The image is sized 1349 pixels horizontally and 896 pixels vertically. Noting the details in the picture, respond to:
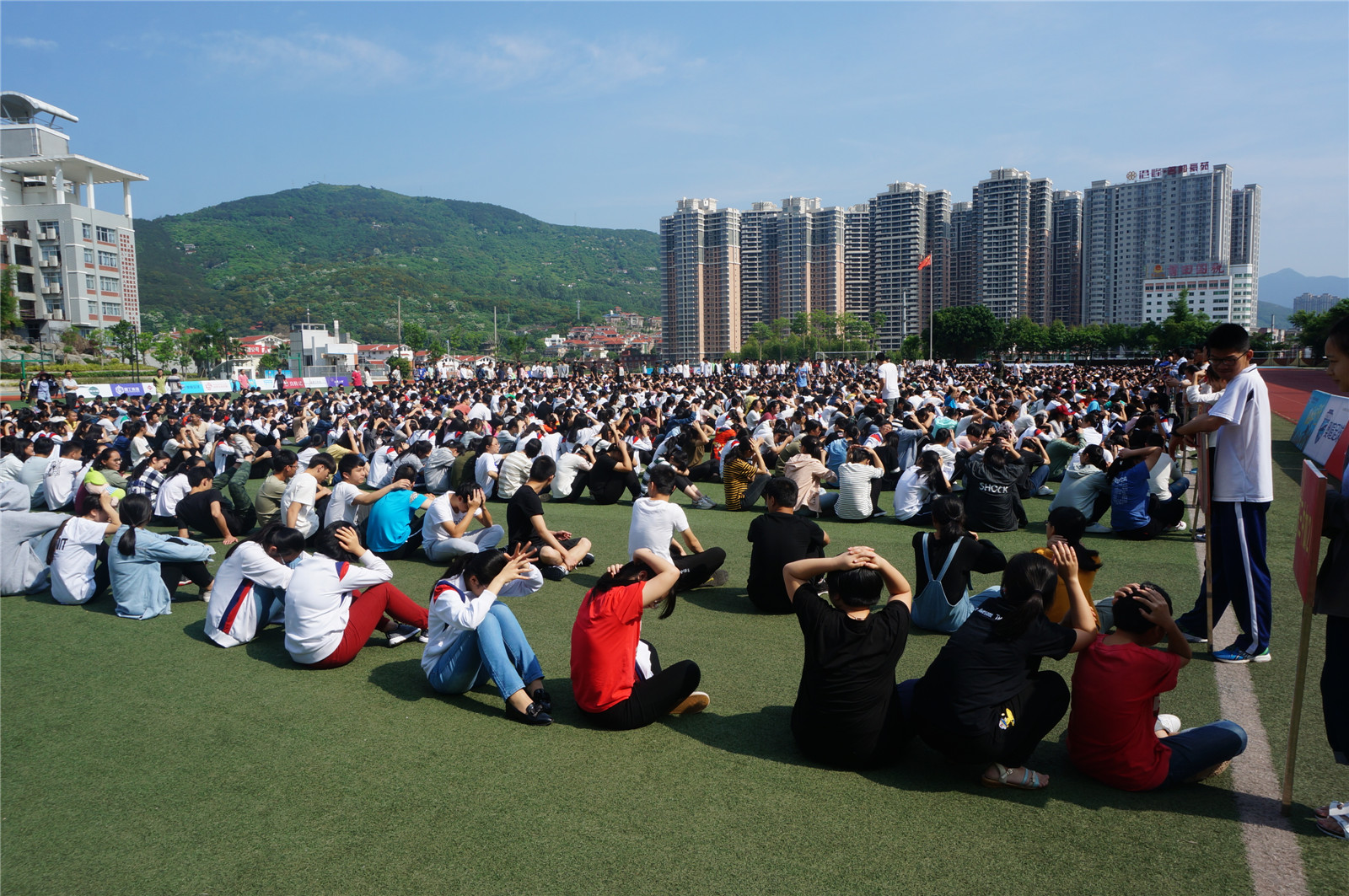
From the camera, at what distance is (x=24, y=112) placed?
183 ft

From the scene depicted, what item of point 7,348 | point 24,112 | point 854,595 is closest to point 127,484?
point 854,595

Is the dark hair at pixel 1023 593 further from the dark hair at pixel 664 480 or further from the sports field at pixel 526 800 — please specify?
the dark hair at pixel 664 480

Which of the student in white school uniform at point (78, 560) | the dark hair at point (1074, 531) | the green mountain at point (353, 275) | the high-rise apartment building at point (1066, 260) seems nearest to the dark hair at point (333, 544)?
the student in white school uniform at point (78, 560)

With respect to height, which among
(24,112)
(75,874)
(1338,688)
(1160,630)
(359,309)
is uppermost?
(24,112)

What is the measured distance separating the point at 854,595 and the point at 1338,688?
185 cm

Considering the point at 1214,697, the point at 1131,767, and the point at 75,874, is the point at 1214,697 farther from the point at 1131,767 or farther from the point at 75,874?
the point at 75,874

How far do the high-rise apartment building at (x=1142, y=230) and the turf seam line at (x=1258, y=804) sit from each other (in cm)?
11326

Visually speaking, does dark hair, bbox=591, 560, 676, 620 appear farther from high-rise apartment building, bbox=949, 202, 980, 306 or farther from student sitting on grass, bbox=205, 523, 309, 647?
high-rise apartment building, bbox=949, 202, 980, 306

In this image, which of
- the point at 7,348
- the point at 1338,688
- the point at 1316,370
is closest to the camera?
the point at 1338,688

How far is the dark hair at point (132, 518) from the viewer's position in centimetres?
574

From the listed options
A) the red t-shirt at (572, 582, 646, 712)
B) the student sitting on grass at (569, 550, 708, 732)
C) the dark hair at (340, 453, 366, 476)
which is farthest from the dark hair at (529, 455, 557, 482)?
the red t-shirt at (572, 582, 646, 712)

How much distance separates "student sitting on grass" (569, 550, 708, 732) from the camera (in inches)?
153

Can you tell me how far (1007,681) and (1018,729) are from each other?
0.72 feet

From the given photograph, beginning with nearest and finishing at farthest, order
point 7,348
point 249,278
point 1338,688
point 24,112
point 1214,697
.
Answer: point 1338,688 < point 1214,697 < point 7,348 < point 24,112 < point 249,278
